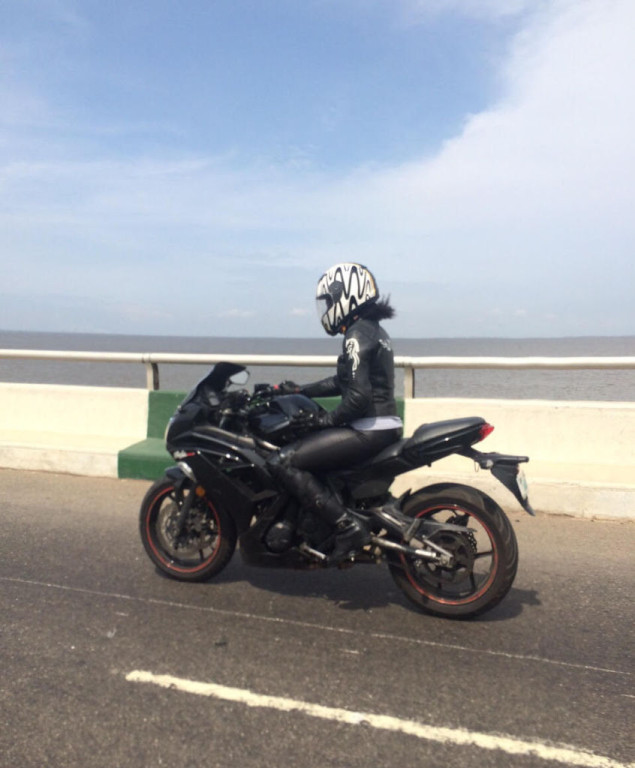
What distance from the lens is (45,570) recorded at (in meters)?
4.86

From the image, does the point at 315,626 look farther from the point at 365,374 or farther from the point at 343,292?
the point at 343,292

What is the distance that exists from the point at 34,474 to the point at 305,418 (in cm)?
475

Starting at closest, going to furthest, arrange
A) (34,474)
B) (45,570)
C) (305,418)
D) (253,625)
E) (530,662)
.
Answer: (530,662)
(253,625)
(305,418)
(45,570)
(34,474)

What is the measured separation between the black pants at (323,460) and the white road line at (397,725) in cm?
121

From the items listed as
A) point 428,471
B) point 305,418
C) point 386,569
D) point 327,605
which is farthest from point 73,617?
point 428,471

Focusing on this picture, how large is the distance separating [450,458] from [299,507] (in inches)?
130

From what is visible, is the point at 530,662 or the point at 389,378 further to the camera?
the point at 389,378

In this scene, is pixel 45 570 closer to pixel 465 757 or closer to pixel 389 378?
pixel 389 378

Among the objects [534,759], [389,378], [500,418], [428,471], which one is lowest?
[534,759]

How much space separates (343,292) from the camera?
4461 millimetres

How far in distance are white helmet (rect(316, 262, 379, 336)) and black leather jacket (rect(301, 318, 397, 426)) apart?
0.36 feet

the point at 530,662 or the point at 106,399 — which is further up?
the point at 106,399

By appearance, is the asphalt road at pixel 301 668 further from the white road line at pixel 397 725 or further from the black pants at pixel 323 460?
the black pants at pixel 323 460

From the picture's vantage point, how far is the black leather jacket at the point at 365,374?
4.22 meters
